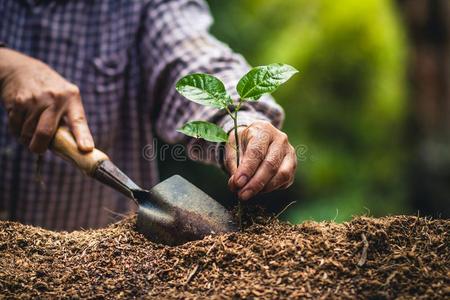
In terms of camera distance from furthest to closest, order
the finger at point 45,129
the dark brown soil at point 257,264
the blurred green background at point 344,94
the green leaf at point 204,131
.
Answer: the blurred green background at point 344,94 → the finger at point 45,129 → the green leaf at point 204,131 → the dark brown soil at point 257,264

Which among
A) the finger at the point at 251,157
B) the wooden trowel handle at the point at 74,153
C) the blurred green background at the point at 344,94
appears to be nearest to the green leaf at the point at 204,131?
the finger at the point at 251,157

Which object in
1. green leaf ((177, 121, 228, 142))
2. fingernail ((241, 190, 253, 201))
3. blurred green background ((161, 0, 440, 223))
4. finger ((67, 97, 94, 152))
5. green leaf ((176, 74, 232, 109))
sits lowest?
blurred green background ((161, 0, 440, 223))

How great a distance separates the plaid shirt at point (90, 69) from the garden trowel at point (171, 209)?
92 centimetres

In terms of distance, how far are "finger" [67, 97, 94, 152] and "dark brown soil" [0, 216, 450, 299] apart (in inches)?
19.0

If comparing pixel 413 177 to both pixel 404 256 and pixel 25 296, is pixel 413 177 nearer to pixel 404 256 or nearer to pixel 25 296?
pixel 404 256

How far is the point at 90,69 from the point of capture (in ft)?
10.1

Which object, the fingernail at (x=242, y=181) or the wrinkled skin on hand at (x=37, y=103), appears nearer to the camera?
the fingernail at (x=242, y=181)

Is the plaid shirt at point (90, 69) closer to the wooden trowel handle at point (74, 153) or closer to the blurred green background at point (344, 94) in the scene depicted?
the wooden trowel handle at point (74, 153)

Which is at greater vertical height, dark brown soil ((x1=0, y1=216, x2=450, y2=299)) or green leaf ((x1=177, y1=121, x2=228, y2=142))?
green leaf ((x1=177, y1=121, x2=228, y2=142))

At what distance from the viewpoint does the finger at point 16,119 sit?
2.23m

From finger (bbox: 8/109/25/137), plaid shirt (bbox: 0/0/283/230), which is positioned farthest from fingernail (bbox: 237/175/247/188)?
plaid shirt (bbox: 0/0/283/230)

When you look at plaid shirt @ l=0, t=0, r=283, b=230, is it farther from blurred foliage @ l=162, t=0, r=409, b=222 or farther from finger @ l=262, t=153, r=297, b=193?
blurred foliage @ l=162, t=0, r=409, b=222

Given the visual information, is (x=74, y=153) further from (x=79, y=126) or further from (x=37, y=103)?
(x=37, y=103)

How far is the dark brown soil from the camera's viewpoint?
1.33m
